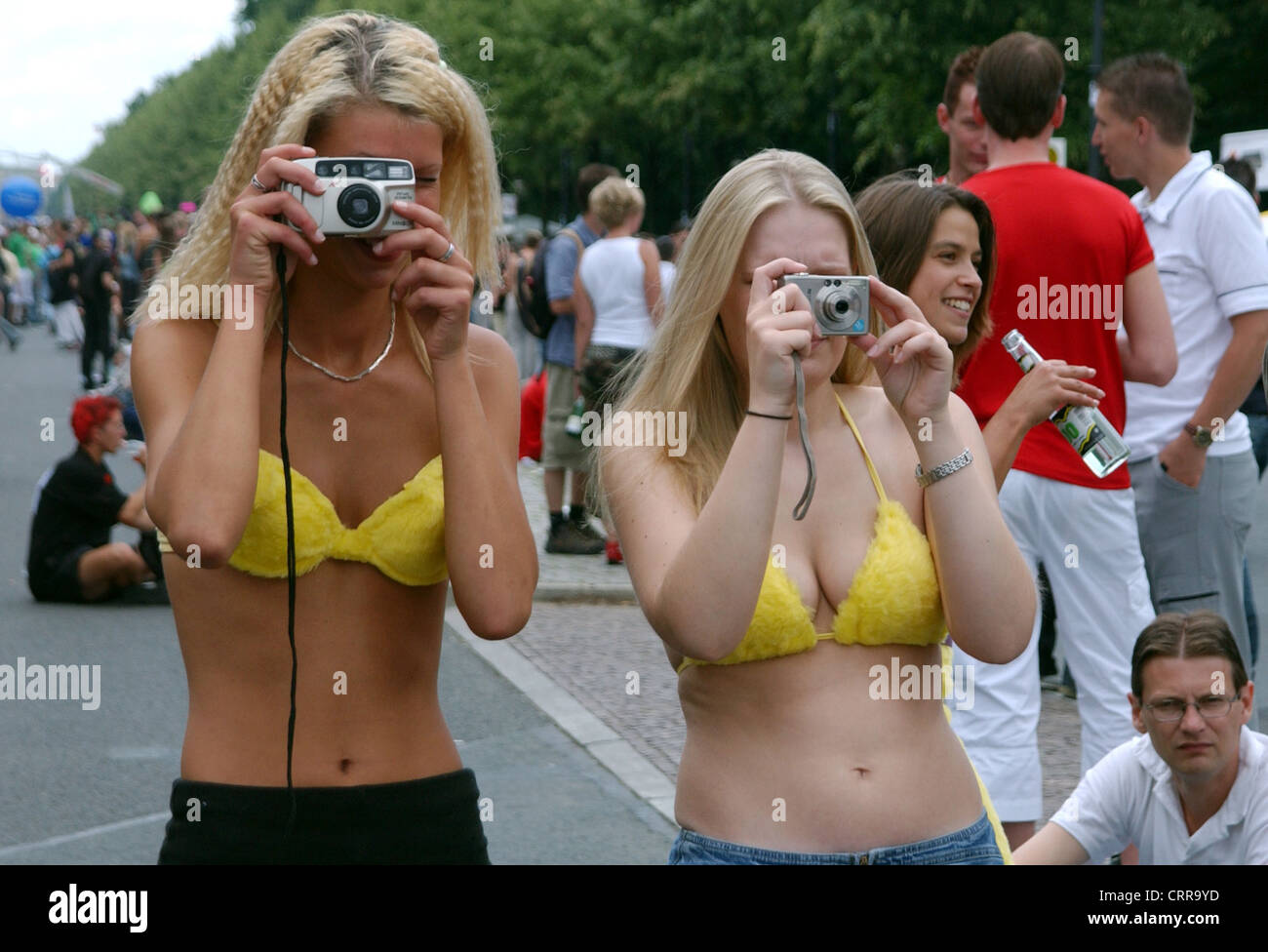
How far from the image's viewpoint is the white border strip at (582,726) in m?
5.79

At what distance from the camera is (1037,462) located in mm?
4516

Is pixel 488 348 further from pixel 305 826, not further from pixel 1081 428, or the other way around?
pixel 1081 428

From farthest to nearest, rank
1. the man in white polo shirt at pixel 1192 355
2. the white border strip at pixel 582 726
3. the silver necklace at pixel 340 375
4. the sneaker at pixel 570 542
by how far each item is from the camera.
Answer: the sneaker at pixel 570 542 < the white border strip at pixel 582 726 < the man in white polo shirt at pixel 1192 355 < the silver necklace at pixel 340 375

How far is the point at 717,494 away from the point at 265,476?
0.59 m

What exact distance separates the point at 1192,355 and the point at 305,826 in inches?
147

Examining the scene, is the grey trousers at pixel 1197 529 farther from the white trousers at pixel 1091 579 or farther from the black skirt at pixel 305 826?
the black skirt at pixel 305 826

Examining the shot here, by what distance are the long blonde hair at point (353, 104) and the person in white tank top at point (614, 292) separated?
694 cm

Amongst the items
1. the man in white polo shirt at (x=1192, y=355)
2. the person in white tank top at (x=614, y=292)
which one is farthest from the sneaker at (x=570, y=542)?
the man in white polo shirt at (x=1192, y=355)

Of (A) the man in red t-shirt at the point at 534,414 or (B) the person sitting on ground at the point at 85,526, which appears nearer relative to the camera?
(B) the person sitting on ground at the point at 85,526

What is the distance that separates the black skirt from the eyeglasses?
1.87m

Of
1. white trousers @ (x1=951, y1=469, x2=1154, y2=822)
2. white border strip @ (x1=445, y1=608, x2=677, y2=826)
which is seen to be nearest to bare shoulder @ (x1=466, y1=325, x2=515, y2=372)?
white trousers @ (x1=951, y1=469, x2=1154, y2=822)

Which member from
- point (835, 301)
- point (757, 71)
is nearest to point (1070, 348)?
point (835, 301)
